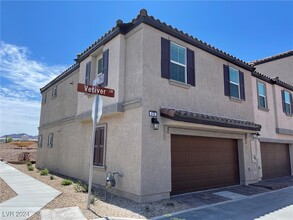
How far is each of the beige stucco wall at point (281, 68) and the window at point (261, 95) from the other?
5.78 metres

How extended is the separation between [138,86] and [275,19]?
903 centimetres

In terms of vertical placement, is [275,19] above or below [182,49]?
above

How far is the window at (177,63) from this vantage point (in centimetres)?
897

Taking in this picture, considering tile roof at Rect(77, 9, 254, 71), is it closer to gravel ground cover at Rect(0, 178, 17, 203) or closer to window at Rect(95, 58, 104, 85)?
window at Rect(95, 58, 104, 85)

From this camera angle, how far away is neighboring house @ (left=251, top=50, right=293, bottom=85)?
61.2ft

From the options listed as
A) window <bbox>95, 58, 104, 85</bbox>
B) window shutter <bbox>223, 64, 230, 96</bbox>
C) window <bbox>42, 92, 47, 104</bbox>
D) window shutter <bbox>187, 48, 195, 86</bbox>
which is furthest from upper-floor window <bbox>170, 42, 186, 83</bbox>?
window <bbox>42, 92, 47, 104</bbox>

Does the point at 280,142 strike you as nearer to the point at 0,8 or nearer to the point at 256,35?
the point at 256,35

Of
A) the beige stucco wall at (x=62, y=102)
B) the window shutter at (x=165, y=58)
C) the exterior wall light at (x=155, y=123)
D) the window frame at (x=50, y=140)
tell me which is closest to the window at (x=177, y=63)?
the window shutter at (x=165, y=58)

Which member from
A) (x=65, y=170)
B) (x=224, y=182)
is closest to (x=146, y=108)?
(x=224, y=182)

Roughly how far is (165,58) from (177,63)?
2.52ft

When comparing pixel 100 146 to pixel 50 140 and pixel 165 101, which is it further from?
pixel 50 140

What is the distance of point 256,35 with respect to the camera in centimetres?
1249

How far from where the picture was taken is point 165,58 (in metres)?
8.98

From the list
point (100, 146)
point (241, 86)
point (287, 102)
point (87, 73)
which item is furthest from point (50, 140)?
point (287, 102)
